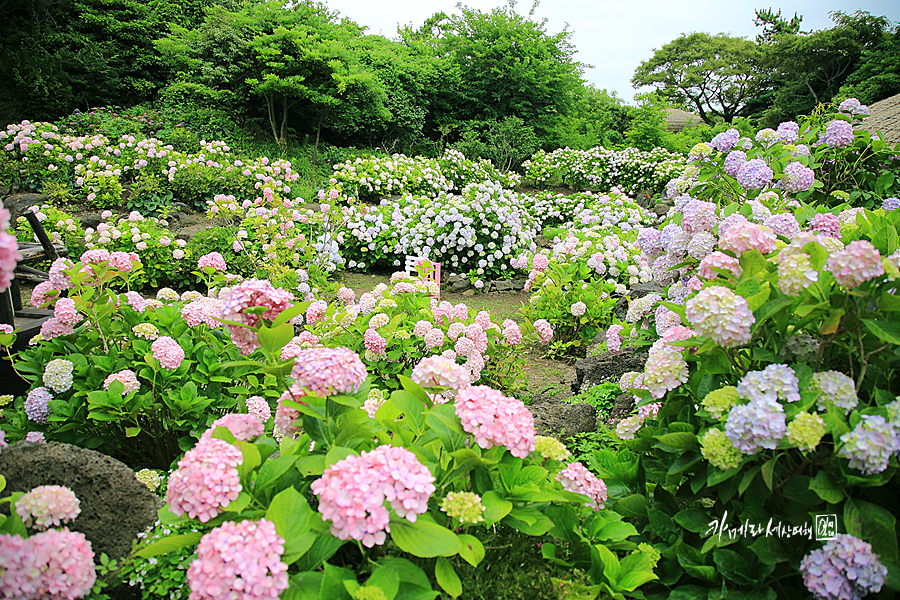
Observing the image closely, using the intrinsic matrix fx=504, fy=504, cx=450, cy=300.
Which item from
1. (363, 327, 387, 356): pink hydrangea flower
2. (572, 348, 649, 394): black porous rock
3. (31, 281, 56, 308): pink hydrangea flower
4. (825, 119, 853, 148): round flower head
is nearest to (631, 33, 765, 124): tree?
(825, 119, 853, 148): round flower head

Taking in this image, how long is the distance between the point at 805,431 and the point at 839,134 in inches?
92.0

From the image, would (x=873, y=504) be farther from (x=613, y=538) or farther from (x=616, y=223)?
(x=616, y=223)

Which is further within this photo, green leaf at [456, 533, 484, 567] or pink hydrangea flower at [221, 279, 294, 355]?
pink hydrangea flower at [221, 279, 294, 355]

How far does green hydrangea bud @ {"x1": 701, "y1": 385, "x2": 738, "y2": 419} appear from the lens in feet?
4.07

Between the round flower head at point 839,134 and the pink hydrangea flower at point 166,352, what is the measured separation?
336 centimetres

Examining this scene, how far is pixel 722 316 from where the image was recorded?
48.2 inches

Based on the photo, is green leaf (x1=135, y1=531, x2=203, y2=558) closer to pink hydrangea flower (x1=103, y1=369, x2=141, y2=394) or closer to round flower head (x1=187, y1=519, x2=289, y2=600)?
round flower head (x1=187, y1=519, x2=289, y2=600)

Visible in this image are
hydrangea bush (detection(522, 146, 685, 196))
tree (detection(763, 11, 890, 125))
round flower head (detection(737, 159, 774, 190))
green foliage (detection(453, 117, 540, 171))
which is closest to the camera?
round flower head (detection(737, 159, 774, 190))

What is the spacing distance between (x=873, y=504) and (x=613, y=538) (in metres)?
0.59

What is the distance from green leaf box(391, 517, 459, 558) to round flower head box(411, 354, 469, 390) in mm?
391

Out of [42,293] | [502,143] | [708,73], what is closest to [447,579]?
[42,293]

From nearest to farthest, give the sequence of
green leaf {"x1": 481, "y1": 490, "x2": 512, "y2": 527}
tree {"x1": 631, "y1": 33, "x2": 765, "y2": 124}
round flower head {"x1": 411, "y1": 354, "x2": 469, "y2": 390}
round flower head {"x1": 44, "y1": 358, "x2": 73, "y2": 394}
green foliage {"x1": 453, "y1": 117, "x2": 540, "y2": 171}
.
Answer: green leaf {"x1": 481, "y1": 490, "x2": 512, "y2": 527}, round flower head {"x1": 411, "y1": 354, "x2": 469, "y2": 390}, round flower head {"x1": 44, "y1": 358, "x2": 73, "y2": 394}, green foliage {"x1": 453, "y1": 117, "x2": 540, "y2": 171}, tree {"x1": 631, "y1": 33, "x2": 765, "y2": 124}

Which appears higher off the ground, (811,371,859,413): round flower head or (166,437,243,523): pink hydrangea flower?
(811,371,859,413): round flower head

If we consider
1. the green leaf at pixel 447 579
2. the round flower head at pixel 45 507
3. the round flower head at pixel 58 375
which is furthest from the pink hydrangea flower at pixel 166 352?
the green leaf at pixel 447 579
